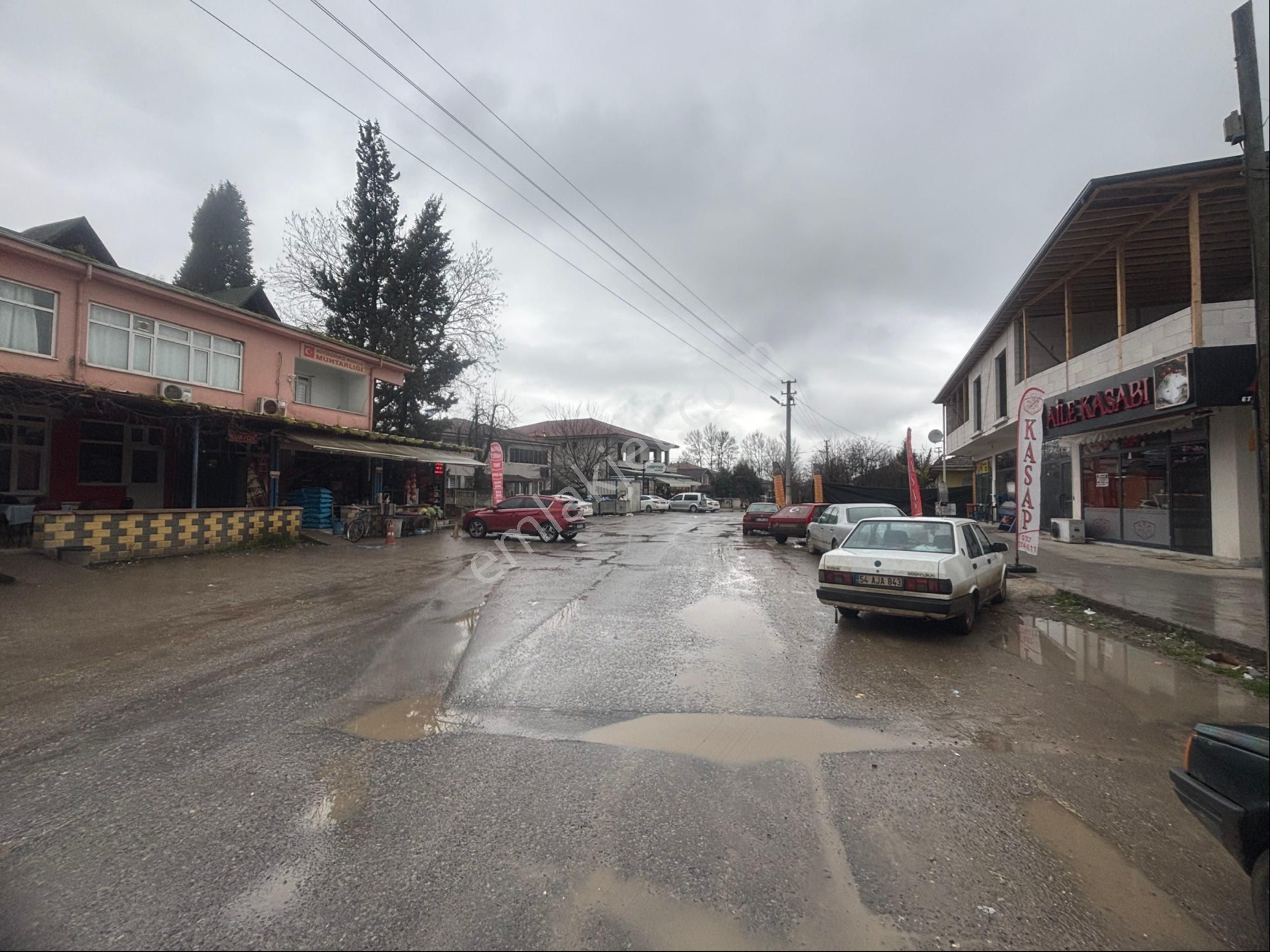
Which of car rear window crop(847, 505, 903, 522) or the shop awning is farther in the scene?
the shop awning

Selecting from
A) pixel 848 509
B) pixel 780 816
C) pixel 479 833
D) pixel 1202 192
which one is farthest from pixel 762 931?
pixel 1202 192

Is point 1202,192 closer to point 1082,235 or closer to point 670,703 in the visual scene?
point 1082,235

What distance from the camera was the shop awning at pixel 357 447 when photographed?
1742 cm

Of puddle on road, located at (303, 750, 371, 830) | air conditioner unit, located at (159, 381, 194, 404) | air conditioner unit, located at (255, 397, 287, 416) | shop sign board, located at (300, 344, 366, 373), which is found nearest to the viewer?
puddle on road, located at (303, 750, 371, 830)

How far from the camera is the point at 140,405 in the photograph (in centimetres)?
1359

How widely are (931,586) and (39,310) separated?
18054 mm

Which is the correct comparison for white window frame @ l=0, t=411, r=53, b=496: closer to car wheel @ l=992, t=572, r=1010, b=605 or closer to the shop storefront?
car wheel @ l=992, t=572, r=1010, b=605

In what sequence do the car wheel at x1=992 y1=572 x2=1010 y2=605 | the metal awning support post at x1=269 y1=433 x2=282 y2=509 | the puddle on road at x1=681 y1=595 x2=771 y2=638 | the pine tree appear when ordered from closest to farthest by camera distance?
the puddle on road at x1=681 y1=595 x2=771 y2=638
the car wheel at x1=992 y1=572 x2=1010 y2=605
the metal awning support post at x1=269 y1=433 x2=282 y2=509
the pine tree

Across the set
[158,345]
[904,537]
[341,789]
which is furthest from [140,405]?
[904,537]

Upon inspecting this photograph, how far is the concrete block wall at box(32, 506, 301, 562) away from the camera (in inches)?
449

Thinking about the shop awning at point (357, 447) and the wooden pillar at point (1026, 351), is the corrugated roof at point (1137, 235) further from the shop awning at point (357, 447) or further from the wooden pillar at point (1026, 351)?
the shop awning at point (357, 447)

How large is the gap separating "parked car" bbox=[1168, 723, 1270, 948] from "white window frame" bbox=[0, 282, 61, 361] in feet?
60.9

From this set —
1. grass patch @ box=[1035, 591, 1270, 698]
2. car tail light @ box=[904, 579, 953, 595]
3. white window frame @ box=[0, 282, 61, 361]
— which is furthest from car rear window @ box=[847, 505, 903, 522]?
white window frame @ box=[0, 282, 61, 361]

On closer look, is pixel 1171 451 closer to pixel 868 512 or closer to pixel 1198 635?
pixel 868 512
